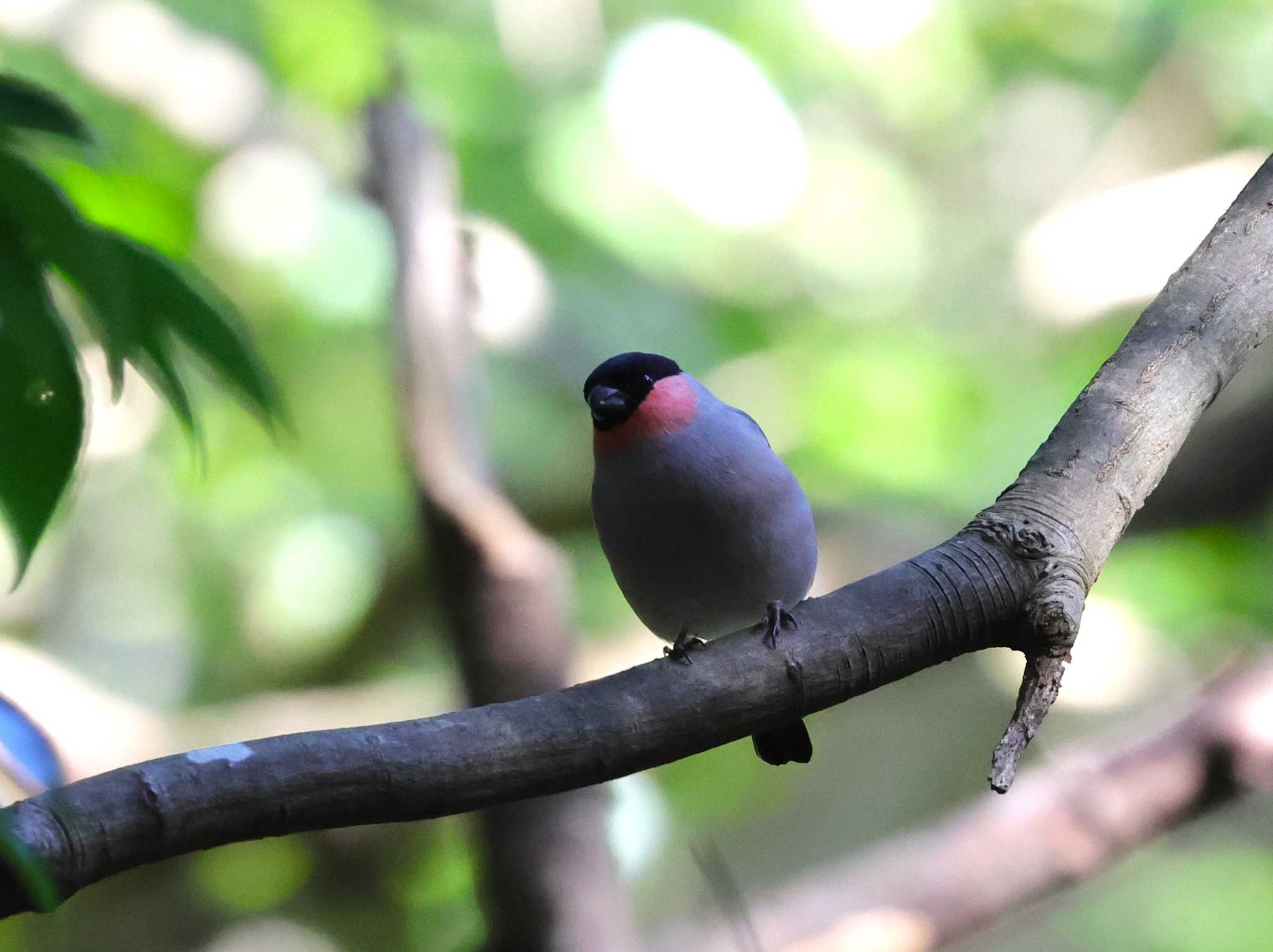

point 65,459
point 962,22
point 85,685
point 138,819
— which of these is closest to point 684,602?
point 138,819

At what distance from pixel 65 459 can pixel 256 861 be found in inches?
122

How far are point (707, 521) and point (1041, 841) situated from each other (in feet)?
4.44

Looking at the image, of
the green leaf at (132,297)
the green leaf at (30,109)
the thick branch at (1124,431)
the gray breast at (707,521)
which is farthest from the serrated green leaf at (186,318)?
the gray breast at (707,521)

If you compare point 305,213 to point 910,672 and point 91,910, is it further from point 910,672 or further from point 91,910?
point 910,672

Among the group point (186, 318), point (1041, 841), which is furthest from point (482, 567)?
point (186, 318)

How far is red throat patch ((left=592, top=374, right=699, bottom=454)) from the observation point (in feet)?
5.14

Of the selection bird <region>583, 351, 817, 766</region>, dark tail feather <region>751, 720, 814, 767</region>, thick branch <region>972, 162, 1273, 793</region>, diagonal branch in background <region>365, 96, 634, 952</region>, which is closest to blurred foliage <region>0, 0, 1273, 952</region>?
diagonal branch in background <region>365, 96, 634, 952</region>

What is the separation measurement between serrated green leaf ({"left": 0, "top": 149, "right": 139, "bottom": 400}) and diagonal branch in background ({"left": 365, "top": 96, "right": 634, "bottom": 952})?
1.73 meters

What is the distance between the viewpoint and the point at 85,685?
2.81 m

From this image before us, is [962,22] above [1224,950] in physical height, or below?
above

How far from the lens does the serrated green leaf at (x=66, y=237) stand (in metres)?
0.65

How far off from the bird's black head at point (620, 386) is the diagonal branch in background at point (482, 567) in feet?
2.68

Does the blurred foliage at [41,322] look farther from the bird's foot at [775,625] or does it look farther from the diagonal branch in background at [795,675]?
the bird's foot at [775,625]

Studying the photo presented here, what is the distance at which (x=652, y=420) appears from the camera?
1566 millimetres
